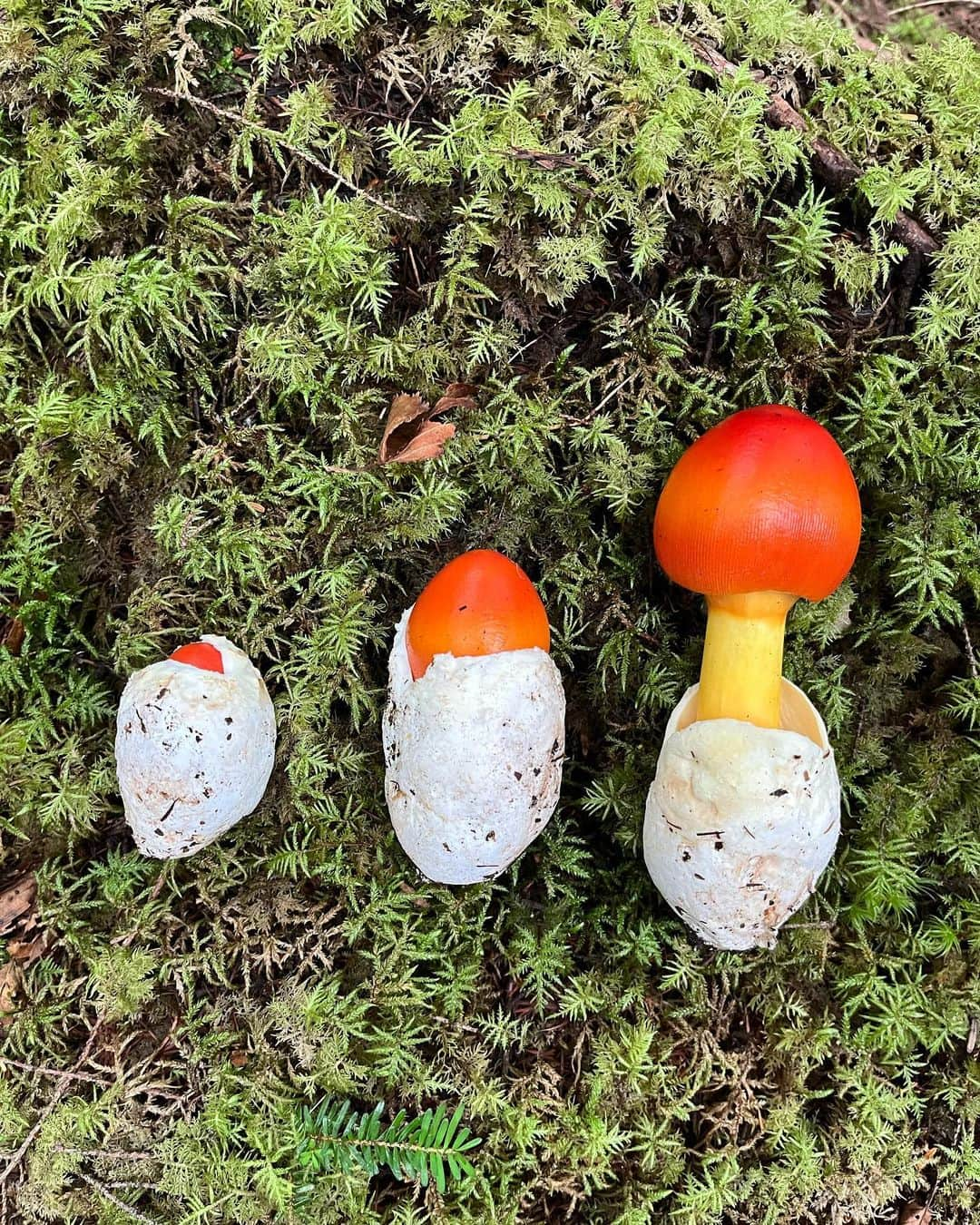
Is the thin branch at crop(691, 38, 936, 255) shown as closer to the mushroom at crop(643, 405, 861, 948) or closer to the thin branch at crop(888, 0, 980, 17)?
the mushroom at crop(643, 405, 861, 948)

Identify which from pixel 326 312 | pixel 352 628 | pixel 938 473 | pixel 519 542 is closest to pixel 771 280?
pixel 938 473

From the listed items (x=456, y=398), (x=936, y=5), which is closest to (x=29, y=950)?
(x=456, y=398)

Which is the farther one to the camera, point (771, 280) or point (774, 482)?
point (771, 280)

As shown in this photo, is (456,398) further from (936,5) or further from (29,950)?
(936,5)

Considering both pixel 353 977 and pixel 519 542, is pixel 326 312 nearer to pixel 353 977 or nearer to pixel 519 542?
pixel 519 542

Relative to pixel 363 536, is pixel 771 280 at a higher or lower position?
higher

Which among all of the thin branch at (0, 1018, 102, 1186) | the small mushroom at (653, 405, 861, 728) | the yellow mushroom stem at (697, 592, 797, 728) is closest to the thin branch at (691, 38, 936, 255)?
the small mushroom at (653, 405, 861, 728)
